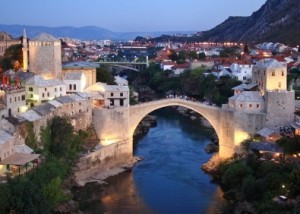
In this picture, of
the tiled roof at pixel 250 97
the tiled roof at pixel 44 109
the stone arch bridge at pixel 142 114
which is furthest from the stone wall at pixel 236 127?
the tiled roof at pixel 44 109

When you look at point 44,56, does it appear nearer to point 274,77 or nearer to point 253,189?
point 274,77

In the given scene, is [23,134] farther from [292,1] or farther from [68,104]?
[292,1]

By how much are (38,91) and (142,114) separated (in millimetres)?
4266

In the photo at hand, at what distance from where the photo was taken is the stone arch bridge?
22031 millimetres

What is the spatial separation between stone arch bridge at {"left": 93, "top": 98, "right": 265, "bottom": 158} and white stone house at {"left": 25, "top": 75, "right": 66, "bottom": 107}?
2.03m

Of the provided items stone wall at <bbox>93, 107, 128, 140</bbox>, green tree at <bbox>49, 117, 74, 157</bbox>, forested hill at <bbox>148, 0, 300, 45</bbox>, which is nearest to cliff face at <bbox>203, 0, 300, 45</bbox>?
forested hill at <bbox>148, 0, 300, 45</bbox>

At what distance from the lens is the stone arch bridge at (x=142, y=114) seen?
22031 mm

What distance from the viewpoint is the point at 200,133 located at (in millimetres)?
28078

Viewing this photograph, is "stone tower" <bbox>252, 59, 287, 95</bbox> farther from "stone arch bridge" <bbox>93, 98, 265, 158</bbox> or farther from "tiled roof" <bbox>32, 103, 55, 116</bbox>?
"tiled roof" <bbox>32, 103, 55, 116</bbox>

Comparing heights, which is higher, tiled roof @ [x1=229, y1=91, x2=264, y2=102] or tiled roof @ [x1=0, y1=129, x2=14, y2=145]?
tiled roof @ [x1=229, y1=91, x2=264, y2=102]

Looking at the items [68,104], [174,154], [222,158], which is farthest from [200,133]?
[68,104]

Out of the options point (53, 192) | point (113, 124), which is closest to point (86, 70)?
point (113, 124)

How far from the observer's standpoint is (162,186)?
20281mm

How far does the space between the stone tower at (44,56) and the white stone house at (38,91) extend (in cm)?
180
